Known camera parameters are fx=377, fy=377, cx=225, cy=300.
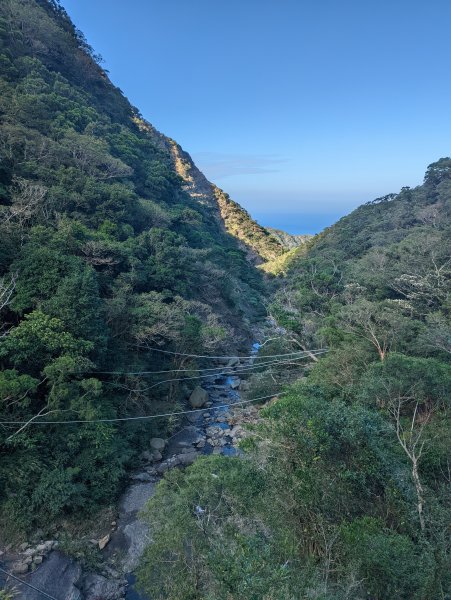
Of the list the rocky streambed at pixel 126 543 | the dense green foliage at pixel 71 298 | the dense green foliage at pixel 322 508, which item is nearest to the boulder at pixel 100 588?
the rocky streambed at pixel 126 543

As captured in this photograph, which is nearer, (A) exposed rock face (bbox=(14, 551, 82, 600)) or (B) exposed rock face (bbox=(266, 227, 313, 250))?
(A) exposed rock face (bbox=(14, 551, 82, 600))

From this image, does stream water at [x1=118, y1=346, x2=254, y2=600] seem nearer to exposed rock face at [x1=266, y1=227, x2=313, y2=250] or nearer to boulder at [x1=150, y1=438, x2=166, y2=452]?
boulder at [x1=150, y1=438, x2=166, y2=452]

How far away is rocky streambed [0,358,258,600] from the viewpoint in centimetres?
970

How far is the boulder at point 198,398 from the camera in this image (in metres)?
20.0

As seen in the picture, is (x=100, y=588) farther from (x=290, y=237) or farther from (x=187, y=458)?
(x=290, y=237)

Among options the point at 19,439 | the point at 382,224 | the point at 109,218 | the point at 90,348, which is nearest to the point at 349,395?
the point at 90,348

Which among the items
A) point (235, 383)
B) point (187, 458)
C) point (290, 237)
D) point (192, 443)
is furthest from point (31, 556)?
point (290, 237)

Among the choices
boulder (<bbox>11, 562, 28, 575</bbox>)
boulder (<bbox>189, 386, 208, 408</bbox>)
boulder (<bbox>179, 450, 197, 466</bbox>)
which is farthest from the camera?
boulder (<bbox>189, 386, 208, 408</bbox>)

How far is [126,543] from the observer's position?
11.6m

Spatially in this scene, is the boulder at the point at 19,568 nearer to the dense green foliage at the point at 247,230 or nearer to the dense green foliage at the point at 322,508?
the dense green foliage at the point at 322,508

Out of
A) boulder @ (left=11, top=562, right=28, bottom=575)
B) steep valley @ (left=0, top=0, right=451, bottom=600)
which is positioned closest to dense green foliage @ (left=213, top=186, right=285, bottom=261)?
steep valley @ (left=0, top=0, right=451, bottom=600)

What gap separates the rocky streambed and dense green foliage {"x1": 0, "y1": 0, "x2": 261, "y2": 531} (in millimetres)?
843

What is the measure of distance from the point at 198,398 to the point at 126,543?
893 centimetres

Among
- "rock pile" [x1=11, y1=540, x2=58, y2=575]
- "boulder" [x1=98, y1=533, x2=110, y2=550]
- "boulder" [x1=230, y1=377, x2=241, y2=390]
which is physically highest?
"boulder" [x1=230, y1=377, x2=241, y2=390]
